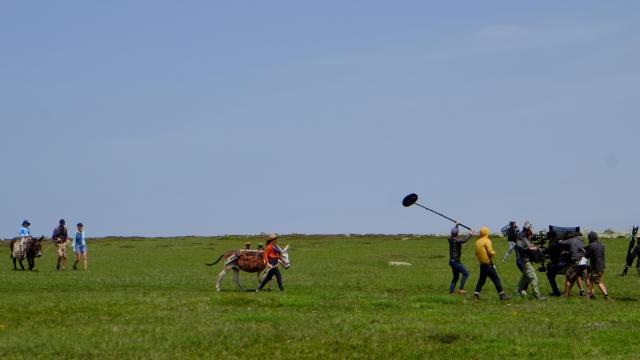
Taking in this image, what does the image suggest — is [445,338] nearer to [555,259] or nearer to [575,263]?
[575,263]

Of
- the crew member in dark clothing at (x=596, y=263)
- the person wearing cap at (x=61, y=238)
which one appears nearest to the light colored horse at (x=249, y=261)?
the crew member in dark clothing at (x=596, y=263)

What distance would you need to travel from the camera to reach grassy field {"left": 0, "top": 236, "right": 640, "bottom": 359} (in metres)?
20.5

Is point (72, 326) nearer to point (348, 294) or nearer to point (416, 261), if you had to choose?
point (348, 294)

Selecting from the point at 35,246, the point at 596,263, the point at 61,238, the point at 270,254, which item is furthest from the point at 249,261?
the point at 35,246

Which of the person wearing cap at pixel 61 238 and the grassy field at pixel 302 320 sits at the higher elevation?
the person wearing cap at pixel 61 238

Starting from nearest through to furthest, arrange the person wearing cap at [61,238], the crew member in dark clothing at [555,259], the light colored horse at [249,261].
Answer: the crew member in dark clothing at [555,259], the light colored horse at [249,261], the person wearing cap at [61,238]

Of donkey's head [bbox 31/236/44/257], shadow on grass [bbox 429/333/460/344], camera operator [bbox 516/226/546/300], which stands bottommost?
shadow on grass [bbox 429/333/460/344]

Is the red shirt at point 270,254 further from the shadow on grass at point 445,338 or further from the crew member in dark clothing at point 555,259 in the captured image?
the shadow on grass at point 445,338

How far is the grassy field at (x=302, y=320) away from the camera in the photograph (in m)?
20.5

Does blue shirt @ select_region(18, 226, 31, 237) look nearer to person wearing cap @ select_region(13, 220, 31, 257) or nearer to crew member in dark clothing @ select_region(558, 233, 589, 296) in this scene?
person wearing cap @ select_region(13, 220, 31, 257)

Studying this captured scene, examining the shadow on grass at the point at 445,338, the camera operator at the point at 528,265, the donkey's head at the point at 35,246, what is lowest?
the shadow on grass at the point at 445,338

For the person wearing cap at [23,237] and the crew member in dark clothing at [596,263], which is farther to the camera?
the person wearing cap at [23,237]

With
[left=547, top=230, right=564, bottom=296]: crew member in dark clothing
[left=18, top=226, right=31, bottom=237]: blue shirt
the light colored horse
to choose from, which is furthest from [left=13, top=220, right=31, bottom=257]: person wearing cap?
[left=547, top=230, right=564, bottom=296]: crew member in dark clothing

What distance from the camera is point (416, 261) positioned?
5547cm
